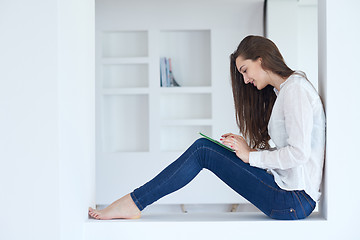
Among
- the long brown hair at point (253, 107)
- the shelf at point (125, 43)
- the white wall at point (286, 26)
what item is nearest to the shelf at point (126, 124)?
the shelf at point (125, 43)

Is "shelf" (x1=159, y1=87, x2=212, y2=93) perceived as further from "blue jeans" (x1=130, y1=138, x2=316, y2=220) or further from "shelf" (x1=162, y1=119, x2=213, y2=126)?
"blue jeans" (x1=130, y1=138, x2=316, y2=220)

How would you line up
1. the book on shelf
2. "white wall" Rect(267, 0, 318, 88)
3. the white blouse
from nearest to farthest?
→ the white blouse → "white wall" Rect(267, 0, 318, 88) → the book on shelf

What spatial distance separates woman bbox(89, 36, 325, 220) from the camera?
2.03 meters

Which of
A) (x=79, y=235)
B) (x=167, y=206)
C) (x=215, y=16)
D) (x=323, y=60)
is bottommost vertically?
(x=167, y=206)

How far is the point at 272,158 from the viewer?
208 cm

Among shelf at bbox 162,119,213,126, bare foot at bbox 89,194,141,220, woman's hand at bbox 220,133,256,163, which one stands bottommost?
bare foot at bbox 89,194,141,220

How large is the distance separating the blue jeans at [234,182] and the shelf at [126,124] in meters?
2.31

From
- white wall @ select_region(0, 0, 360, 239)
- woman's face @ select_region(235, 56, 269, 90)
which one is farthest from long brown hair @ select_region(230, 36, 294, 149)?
white wall @ select_region(0, 0, 360, 239)

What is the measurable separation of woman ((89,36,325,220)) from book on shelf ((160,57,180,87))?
210cm

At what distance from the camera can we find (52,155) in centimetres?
192
